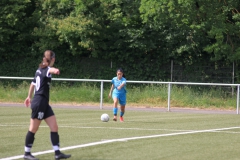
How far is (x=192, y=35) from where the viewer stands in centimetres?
3706

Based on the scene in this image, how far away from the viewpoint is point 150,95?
93.8 ft

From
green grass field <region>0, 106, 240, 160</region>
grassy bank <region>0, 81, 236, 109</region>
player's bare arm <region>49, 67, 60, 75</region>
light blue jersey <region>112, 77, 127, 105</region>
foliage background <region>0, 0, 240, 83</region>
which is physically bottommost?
green grass field <region>0, 106, 240, 160</region>

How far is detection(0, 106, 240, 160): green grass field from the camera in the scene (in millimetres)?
10719

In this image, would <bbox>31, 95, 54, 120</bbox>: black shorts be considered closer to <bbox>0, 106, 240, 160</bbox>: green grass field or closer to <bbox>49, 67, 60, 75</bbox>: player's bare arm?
<bbox>49, 67, 60, 75</bbox>: player's bare arm

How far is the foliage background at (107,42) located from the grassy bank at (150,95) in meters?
6.10

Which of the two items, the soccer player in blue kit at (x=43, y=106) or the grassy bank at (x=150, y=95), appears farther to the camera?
the grassy bank at (x=150, y=95)

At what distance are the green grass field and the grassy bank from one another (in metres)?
9.35

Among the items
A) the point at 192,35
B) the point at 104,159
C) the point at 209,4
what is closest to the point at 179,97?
the point at 209,4

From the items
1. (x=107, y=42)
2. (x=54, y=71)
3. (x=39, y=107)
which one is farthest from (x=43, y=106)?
(x=107, y=42)

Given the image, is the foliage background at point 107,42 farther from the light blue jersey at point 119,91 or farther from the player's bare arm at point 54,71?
the player's bare arm at point 54,71

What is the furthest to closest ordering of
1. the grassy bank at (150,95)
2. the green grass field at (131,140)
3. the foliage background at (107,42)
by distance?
1. the foliage background at (107,42)
2. the grassy bank at (150,95)
3. the green grass field at (131,140)

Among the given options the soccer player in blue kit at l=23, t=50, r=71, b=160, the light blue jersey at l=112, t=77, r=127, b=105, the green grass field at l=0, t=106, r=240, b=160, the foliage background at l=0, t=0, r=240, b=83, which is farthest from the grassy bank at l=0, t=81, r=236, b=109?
the soccer player in blue kit at l=23, t=50, r=71, b=160

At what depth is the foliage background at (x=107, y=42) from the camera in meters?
35.7

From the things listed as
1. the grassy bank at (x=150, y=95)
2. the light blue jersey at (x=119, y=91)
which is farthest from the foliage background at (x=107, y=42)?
the light blue jersey at (x=119, y=91)
